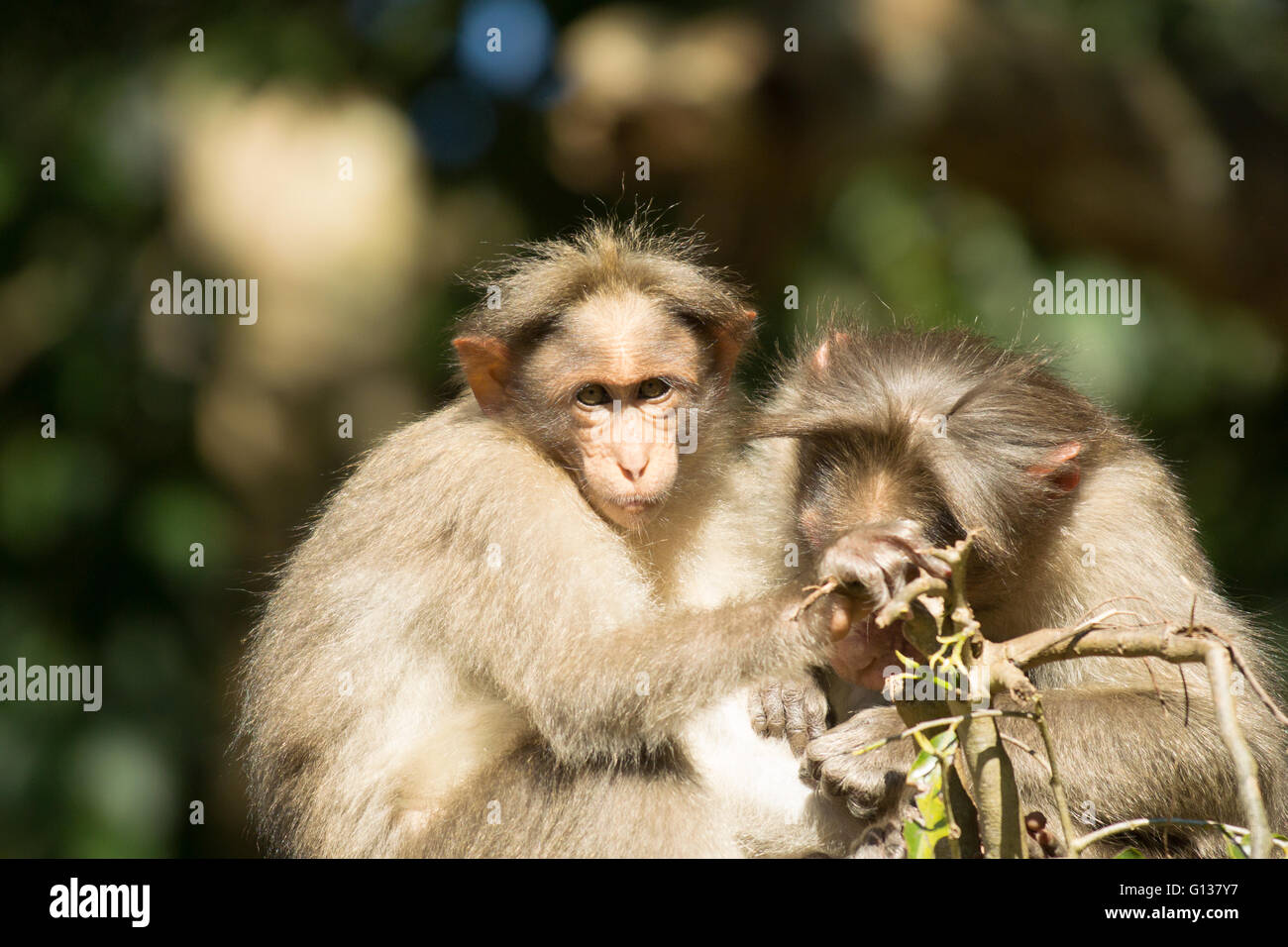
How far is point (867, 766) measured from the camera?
15.4 ft

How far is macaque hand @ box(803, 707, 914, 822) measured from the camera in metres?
4.66

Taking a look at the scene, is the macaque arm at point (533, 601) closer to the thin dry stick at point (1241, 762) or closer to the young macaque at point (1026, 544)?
the young macaque at point (1026, 544)

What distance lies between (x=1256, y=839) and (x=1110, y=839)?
76.0 inches

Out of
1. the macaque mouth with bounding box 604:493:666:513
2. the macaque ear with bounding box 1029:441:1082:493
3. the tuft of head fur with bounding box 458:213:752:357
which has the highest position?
the tuft of head fur with bounding box 458:213:752:357

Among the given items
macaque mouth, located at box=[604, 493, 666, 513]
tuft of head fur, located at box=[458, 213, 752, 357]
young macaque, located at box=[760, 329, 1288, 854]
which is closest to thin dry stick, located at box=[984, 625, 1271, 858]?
young macaque, located at box=[760, 329, 1288, 854]

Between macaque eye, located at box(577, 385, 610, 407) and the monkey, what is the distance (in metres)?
0.01

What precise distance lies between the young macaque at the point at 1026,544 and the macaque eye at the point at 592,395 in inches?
29.0

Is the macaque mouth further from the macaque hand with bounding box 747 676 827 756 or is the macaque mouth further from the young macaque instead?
the macaque hand with bounding box 747 676 827 756

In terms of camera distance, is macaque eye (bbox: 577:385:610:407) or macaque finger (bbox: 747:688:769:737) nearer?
macaque finger (bbox: 747:688:769:737)

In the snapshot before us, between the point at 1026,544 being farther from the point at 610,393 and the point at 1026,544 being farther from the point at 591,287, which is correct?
the point at 591,287

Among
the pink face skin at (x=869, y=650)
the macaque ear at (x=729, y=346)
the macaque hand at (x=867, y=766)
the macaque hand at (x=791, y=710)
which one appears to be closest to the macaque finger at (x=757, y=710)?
the macaque hand at (x=791, y=710)

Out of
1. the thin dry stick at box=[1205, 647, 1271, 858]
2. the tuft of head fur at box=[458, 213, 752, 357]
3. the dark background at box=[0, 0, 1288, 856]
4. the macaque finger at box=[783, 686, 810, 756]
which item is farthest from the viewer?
the dark background at box=[0, 0, 1288, 856]

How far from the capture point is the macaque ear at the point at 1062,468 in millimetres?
4922
